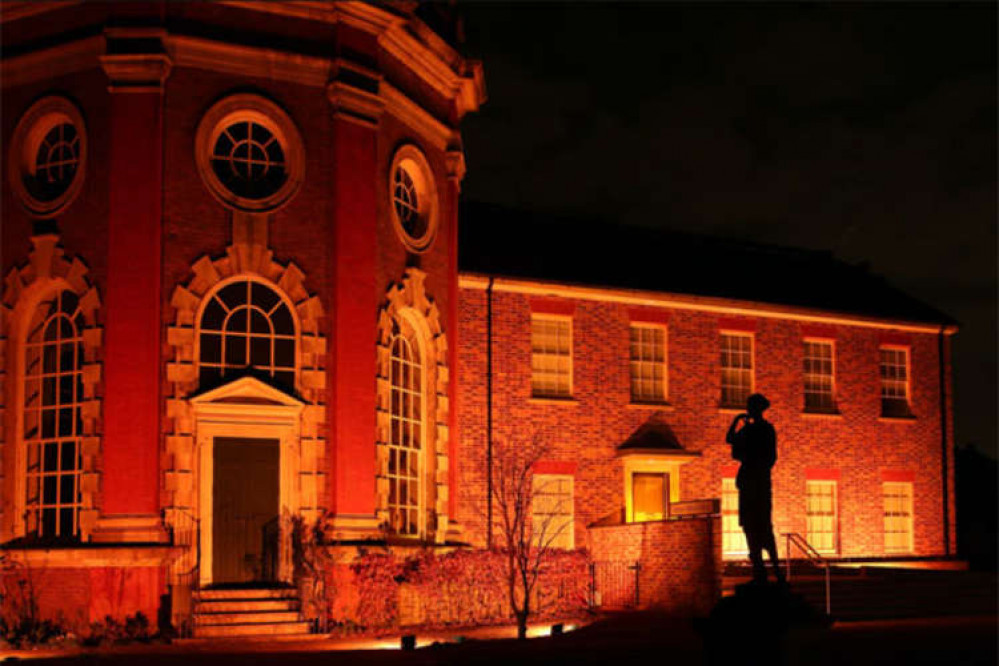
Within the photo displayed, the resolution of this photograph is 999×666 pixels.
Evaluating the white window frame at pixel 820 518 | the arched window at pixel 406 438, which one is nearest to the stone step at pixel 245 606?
the arched window at pixel 406 438

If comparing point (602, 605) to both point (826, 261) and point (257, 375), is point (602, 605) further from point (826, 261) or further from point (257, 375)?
point (826, 261)

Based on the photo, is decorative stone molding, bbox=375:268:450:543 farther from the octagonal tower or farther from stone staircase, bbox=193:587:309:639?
stone staircase, bbox=193:587:309:639

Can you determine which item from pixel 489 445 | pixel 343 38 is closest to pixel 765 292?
pixel 489 445

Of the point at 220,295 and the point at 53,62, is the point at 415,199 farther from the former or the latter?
the point at 53,62

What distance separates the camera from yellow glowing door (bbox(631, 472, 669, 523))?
27656 millimetres

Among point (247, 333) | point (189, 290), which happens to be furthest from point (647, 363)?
point (189, 290)

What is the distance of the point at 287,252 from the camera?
67.4ft

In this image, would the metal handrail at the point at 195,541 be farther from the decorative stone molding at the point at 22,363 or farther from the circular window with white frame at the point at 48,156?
the circular window with white frame at the point at 48,156

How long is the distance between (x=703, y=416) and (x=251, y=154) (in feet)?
41.1

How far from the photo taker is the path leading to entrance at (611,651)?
1520cm

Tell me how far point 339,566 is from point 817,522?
45.7 ft

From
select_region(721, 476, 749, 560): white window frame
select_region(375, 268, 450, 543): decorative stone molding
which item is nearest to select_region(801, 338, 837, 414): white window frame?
select_region(721, 476, 749, 560): white window frame

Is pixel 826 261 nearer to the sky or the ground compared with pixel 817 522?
nearer to the sky

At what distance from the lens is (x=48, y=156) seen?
2073 cm
